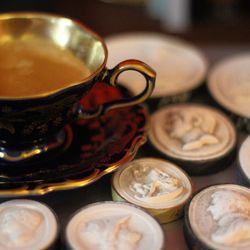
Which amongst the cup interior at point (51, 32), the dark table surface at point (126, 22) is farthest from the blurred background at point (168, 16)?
the cup interior at point (51, 32)

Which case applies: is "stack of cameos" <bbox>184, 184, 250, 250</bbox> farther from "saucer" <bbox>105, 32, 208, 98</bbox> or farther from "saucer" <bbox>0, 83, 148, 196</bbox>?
"saucer" <bbox>105, 32, 208, 98</bbox>

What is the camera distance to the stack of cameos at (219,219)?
485 millimetres

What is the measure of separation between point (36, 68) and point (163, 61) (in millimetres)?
264

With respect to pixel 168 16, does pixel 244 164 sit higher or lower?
higher

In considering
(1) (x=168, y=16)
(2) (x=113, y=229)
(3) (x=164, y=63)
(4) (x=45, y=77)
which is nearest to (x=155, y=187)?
(2) (x=113, y=229)

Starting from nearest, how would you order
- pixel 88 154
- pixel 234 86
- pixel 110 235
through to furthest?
1. pixel 110 235
2. pixel 88 154
3. pixel 234 86

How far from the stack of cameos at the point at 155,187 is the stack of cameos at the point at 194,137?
3cm

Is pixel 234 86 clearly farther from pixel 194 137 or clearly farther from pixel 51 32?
pixel 51 32

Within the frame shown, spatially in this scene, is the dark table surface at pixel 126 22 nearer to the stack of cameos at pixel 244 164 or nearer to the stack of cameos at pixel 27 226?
the stack of cameos at pixel 244 164

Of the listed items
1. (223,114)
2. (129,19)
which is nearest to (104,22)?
(129,19)

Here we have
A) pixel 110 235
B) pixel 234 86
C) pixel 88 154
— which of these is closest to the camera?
pixel 110 235

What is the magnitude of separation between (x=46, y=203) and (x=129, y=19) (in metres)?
1.18

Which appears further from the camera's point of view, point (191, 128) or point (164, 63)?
point (164, 63)

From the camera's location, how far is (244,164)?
1.91 feet
